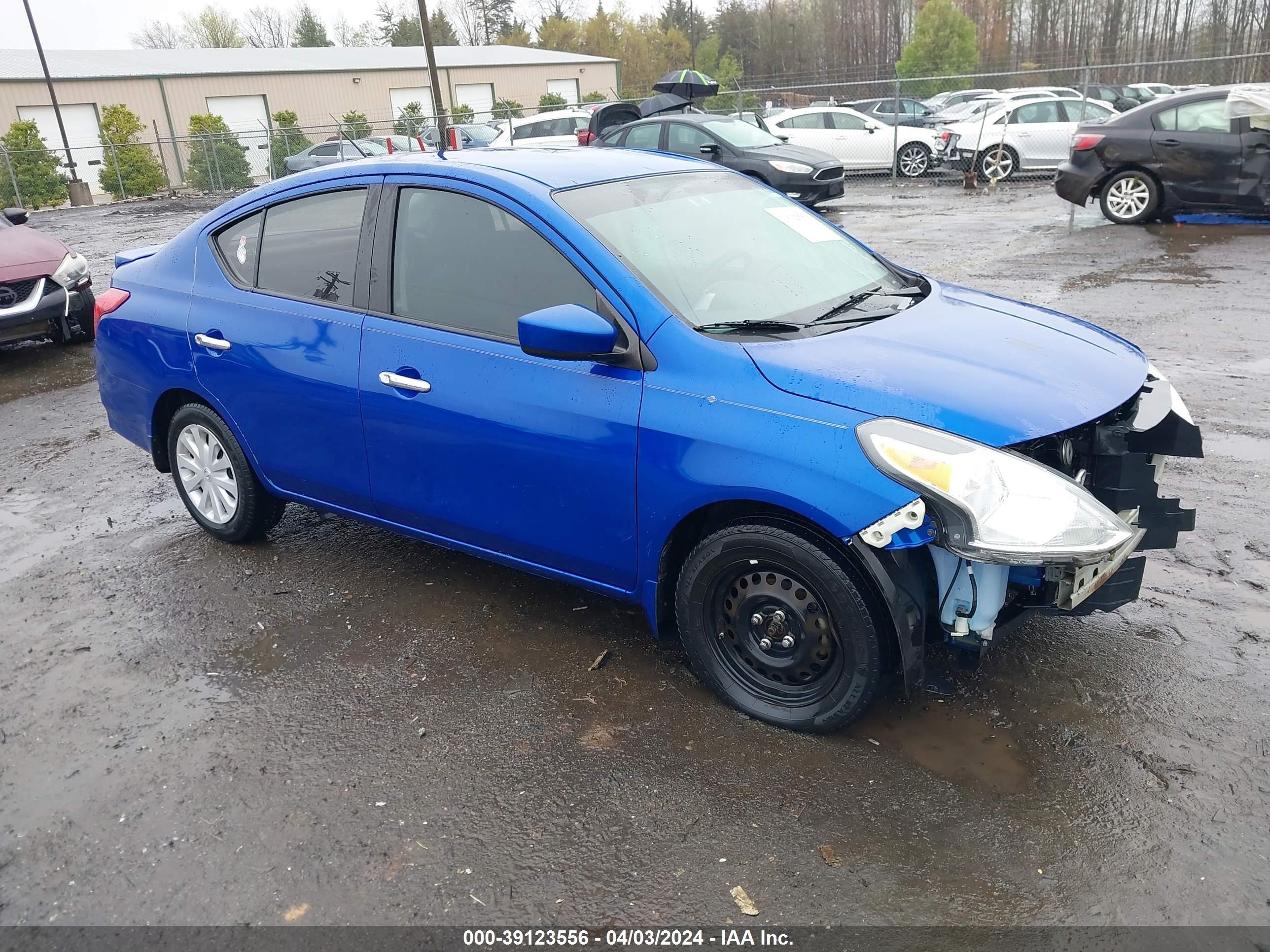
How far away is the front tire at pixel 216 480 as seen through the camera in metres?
4.66

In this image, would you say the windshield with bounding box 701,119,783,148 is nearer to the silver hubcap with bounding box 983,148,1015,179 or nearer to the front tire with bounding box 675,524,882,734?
the silver hubcap with bounding box 983,148,1015,179

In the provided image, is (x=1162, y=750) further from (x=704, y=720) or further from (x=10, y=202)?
(x=10, y=202)

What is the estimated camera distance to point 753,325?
3.36 metres

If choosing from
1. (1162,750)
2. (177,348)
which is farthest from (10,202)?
(1162,750)

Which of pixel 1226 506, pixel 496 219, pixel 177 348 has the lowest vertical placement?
pixel 1226 506

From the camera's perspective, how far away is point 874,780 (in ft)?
9.82

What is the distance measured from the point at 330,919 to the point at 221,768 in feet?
2.88

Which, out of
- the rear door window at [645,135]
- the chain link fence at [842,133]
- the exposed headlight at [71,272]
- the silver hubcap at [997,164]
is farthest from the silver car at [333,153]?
the exposed headlight at [71,272]

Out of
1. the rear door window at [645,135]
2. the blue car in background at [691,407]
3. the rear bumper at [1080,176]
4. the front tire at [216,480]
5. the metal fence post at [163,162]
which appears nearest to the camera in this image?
the blue car in background at [691,407]

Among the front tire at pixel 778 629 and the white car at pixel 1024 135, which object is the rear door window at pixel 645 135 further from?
the front tire at pixel 778 629

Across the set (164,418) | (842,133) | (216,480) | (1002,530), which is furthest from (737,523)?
(842,133)

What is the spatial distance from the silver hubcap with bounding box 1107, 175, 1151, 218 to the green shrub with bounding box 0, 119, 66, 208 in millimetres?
29664

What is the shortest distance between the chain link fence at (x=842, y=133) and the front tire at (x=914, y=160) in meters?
0.02

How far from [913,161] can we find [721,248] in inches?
762
